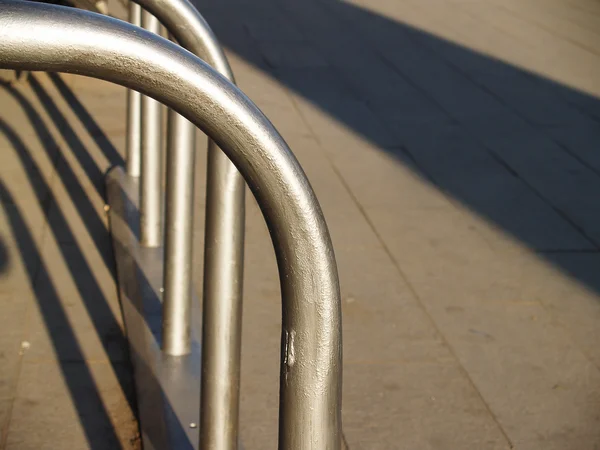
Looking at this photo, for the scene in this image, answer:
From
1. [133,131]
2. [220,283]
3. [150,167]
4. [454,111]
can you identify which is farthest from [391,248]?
[454,111]

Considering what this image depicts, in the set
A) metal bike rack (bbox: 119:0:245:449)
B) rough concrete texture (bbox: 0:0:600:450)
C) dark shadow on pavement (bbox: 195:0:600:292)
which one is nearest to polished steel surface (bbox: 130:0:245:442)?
metal bike rack (bbox: 119:0:245:449)

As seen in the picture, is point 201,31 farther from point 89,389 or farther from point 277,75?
point 277,75

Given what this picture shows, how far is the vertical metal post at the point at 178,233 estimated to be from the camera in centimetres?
319

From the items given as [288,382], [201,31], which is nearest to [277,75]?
[201,31]

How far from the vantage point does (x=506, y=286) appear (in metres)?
4.02

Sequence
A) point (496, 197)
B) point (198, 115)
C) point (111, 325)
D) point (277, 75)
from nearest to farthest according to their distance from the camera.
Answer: point (198, 115) → point (111, 325) → point (496, 197) → point (277, 75)

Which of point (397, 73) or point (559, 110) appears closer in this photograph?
point (559, 110)

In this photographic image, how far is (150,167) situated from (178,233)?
805 millimetres

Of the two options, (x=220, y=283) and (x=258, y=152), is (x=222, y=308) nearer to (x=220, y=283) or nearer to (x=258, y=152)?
(x=220, y=283)

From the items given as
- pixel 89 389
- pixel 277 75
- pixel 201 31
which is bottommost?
pixel 89 389

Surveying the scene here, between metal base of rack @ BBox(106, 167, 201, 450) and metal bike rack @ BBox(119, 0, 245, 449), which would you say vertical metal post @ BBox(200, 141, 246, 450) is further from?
metal base of rack @ BBox(106, 167, 201, 450)

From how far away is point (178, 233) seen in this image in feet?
10.5

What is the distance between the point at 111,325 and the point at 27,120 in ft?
8.72

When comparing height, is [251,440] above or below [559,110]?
below
